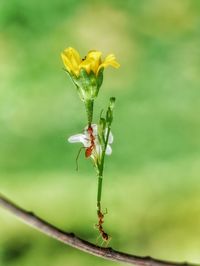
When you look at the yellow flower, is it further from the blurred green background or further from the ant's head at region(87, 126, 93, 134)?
the blurred green background

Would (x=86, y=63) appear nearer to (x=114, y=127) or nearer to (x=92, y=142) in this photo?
(x=92, y=142)

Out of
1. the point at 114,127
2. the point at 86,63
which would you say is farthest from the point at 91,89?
the point at 114,127

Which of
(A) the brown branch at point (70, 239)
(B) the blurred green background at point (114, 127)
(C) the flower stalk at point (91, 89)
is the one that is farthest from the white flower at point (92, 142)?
(B) the blurred green background at point (114, 127)

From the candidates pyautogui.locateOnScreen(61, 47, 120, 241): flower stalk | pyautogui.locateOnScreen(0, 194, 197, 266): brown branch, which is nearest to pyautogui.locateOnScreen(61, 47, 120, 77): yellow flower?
pyautogui.locateOnScreen(61, 47, 120, 241): flower stalk

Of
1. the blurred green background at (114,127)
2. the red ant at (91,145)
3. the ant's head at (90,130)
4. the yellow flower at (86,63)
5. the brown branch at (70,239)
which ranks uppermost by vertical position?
the blurred green background at (114,127)

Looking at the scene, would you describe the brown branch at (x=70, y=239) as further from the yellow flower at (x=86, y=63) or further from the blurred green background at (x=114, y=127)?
the blurred green background at (x=114, y=127)

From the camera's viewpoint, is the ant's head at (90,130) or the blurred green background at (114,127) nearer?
the ant's head at (90,130)

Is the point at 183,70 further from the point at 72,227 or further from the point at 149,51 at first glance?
the point at 72,227

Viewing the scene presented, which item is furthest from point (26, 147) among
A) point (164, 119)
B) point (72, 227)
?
point (164, 119)
